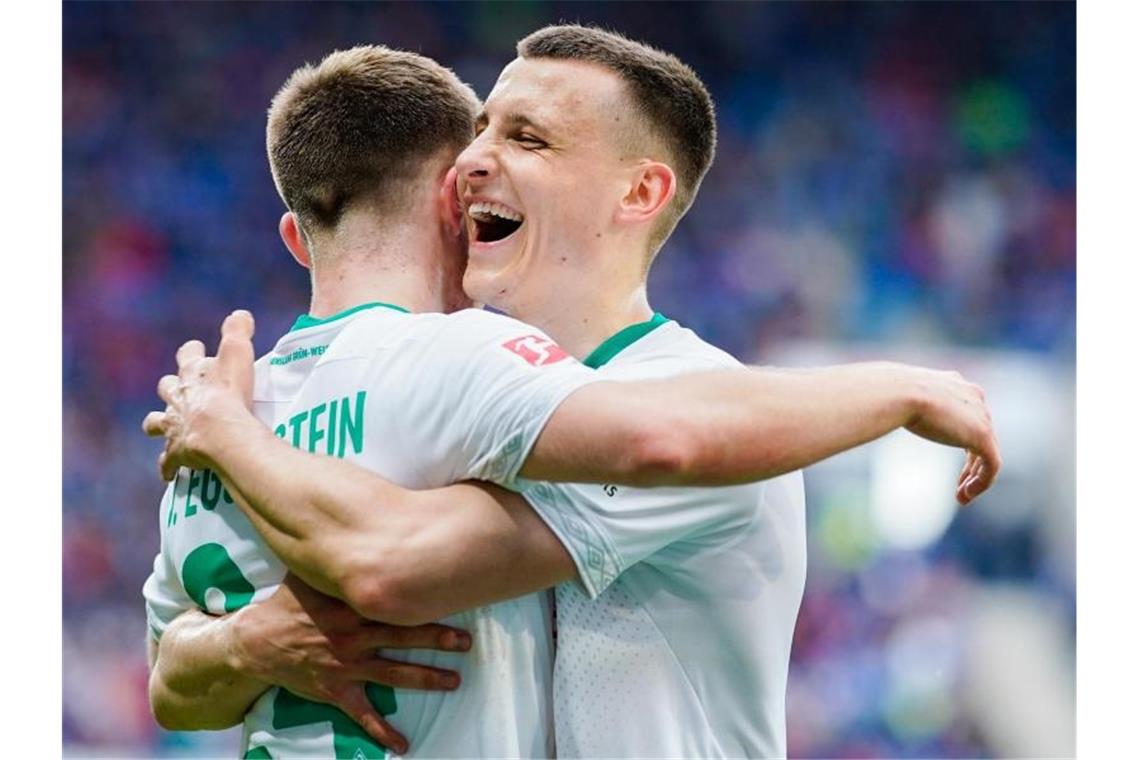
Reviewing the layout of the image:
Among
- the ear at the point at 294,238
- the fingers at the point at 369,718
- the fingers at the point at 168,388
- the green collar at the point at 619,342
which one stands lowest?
the fingers at the point at 369,718

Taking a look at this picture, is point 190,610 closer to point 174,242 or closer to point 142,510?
point 142,510

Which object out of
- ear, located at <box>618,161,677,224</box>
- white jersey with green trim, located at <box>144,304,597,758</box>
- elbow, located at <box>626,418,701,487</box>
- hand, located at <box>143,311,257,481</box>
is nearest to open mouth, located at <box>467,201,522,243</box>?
ear, located at <box>618,161,677,224</box>

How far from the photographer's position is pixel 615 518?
8.77 ft

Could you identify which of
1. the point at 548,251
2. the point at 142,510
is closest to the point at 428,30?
the point at 142,510

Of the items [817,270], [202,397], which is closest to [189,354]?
[202,397]

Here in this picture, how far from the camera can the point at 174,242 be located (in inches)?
434

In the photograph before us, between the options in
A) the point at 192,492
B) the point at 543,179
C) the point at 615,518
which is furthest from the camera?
the point at 543,179

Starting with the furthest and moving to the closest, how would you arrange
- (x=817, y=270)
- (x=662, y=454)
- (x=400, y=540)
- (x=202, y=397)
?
(x=817, y=270) → (x=202, y=397) → (x=400, y=540) → (x=662, y=454)

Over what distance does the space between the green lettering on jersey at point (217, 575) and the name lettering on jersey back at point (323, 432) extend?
0.09m

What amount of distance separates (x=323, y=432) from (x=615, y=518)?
0.60 meters

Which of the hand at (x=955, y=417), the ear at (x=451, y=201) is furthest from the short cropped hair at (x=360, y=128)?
the hand at (x=955, y=417)

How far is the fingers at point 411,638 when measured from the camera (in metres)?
2.72

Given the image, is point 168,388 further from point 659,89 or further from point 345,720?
point 659,89

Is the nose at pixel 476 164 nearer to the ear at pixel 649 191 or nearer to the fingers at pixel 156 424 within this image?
the ear at pixel 649 191
